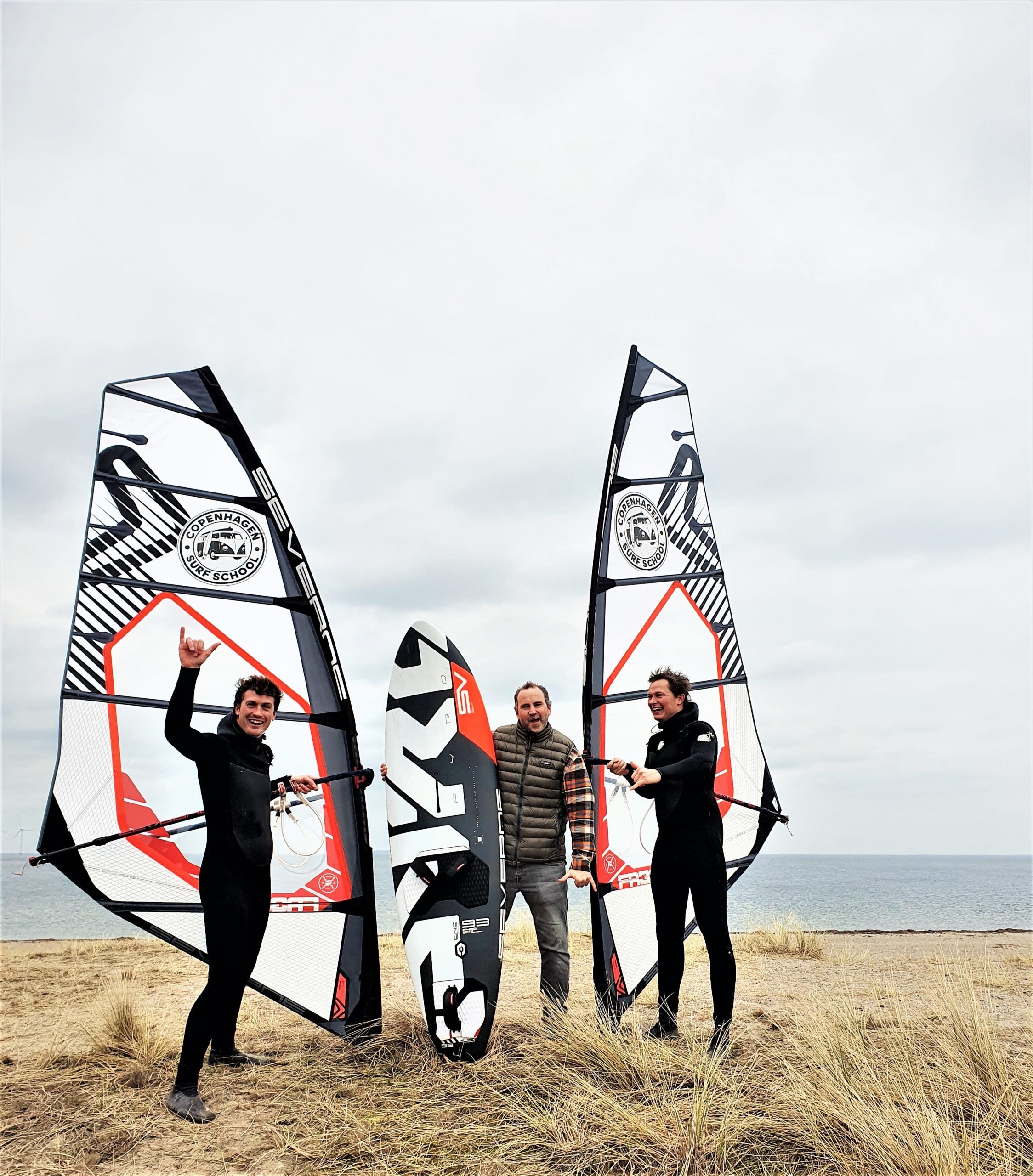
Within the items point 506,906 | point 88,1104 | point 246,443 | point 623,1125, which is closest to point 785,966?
point 506,906

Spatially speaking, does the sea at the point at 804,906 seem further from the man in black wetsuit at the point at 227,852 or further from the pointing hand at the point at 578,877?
the pointing hand at the point at 578,877

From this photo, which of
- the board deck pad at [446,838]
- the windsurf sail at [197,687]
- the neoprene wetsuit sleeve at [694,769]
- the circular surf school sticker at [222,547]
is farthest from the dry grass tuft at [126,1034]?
the neoprene wetsuit sleeve at [694,769]

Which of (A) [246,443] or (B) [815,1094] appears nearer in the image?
(B) [815,1094]

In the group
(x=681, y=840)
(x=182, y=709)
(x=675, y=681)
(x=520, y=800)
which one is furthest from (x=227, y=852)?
Answer: (x=675, y=681)

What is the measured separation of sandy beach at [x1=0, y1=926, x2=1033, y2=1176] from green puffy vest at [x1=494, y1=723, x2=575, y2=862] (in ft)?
2.74

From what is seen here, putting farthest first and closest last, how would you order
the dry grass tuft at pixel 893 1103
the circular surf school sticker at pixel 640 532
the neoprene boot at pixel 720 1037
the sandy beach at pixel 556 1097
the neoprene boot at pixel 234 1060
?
the circular surf school sticker at pixel 640 532
the neoprene boot at pixel 234 1060
the neoprene boot at pixel 720 1037
the sandy beach at pixel 556 1097
the dry grass tuft at pixel 893 1103

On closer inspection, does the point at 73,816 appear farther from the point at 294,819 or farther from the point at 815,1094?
the point at 815,1094

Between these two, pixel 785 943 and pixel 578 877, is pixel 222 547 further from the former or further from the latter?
pixel 785 943

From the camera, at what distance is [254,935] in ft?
13.0

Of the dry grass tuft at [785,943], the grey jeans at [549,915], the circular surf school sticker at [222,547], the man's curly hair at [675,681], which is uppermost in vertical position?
the circular surf school sticker at [222,547]

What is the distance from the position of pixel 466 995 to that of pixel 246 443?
11.1 feet

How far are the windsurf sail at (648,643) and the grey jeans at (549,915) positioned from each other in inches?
27.3

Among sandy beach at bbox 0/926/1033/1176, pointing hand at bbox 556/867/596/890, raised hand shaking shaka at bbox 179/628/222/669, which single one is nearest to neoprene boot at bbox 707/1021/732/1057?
sandy beach at bbox 0/926/1033/1176

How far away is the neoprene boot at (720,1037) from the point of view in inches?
156
